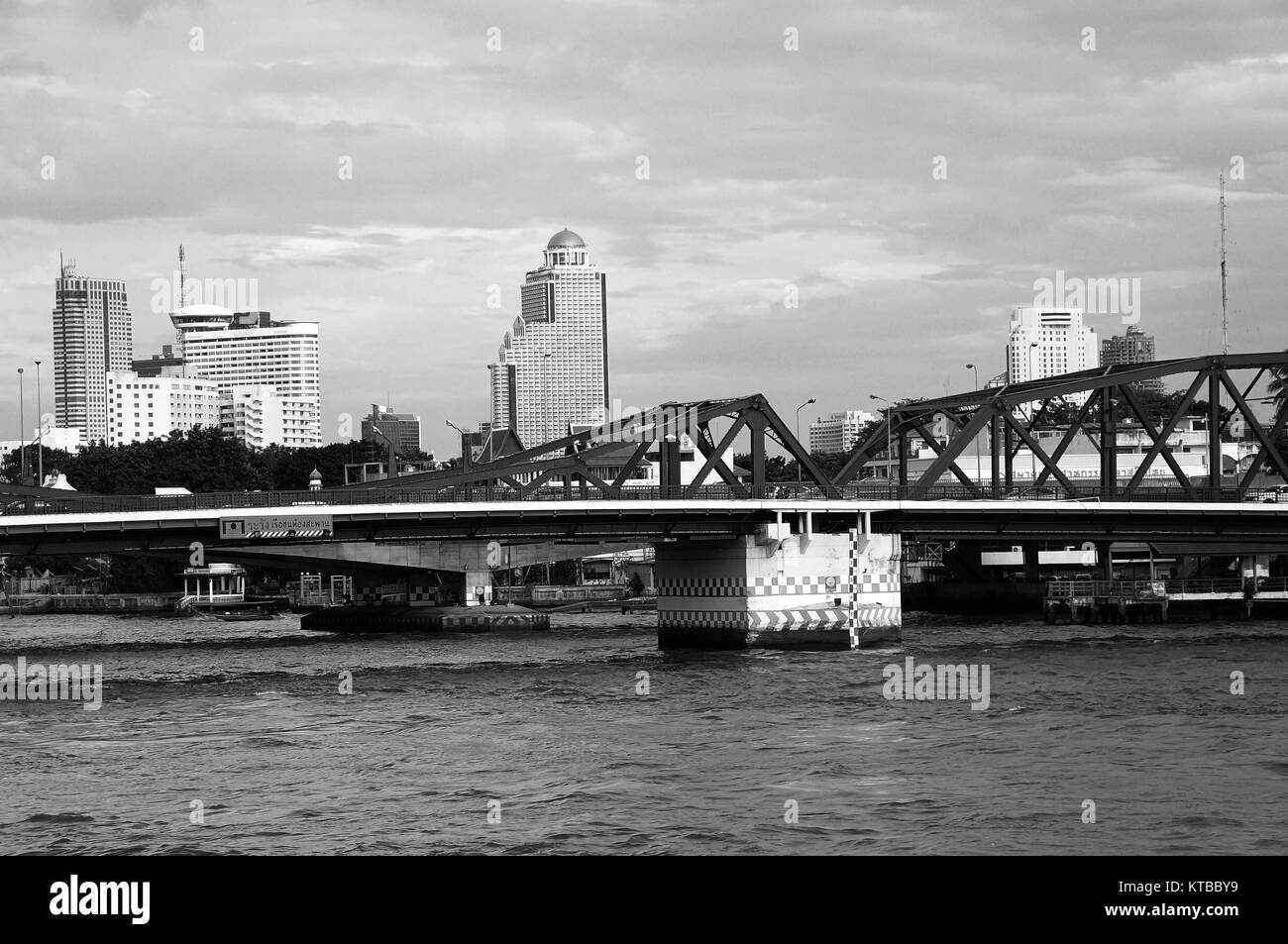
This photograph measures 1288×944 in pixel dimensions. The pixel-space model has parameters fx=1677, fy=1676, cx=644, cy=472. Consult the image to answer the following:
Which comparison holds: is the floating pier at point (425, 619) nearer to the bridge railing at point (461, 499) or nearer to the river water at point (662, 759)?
the bridge railing at point (461, 499)

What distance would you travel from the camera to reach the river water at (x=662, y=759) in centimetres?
3588

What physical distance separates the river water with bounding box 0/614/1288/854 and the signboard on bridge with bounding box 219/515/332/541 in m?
7.47

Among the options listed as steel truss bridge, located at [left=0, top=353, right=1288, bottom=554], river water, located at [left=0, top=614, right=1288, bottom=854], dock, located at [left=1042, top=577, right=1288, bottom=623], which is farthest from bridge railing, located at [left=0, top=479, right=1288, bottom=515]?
river water, located at [left=0, top=614, right=1288, bottom=854]

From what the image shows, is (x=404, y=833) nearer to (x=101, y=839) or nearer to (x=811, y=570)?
(x=101, y=839)

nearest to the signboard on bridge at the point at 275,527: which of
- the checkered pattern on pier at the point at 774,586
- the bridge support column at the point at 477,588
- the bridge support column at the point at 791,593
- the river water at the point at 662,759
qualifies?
the river water at the point at 662,759

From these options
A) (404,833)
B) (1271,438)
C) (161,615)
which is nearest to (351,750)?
(404,833)

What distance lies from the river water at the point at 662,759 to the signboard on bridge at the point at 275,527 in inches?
294

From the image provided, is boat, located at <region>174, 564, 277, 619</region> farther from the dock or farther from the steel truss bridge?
the dock

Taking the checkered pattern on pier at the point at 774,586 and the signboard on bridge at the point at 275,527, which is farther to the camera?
the checkered pattern on pier at the point at 774,586

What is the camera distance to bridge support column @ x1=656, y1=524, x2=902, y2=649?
295 ft

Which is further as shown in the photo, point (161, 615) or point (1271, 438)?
point (161, 615)

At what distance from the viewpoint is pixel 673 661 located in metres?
82.9
